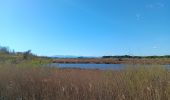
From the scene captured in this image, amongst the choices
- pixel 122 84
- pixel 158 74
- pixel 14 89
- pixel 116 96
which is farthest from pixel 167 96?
pixel 14 89

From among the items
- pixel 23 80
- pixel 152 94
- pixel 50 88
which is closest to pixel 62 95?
pixel 50 88

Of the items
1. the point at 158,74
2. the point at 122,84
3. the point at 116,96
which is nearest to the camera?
the point at 116,96

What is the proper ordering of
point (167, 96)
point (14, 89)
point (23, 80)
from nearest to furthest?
point (167, 96)
point (14, 89)
point (23, 80)

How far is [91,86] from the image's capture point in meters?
7.44

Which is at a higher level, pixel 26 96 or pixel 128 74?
pixel 128 74

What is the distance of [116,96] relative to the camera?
6.80 m

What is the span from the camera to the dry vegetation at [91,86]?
21.4 feet

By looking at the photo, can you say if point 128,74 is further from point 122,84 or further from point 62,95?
point 62,95

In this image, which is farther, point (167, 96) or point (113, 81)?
point (113, 81)

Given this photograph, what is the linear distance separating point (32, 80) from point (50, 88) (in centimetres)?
128

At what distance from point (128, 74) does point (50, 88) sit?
2172mm

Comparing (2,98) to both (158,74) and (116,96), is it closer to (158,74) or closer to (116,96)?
(116,96)

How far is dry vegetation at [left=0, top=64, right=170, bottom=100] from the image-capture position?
257 inches

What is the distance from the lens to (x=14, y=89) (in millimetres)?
8914
